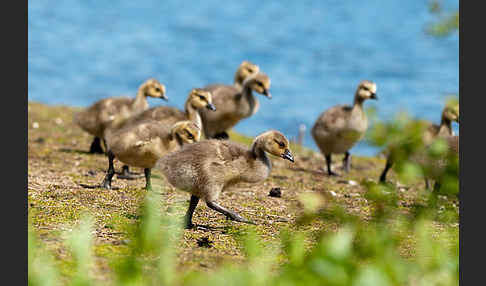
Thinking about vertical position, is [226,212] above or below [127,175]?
below

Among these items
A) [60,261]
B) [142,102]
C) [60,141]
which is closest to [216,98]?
[142,102]

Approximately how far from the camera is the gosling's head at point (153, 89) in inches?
453

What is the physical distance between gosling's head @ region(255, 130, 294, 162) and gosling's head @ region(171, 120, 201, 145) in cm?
126

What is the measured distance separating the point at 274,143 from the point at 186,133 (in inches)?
60.1

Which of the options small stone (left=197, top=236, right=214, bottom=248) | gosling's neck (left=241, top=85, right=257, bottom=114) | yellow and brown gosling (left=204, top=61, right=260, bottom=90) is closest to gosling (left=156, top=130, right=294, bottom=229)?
small stone (left=197, top=236, right=214, bottom=248)

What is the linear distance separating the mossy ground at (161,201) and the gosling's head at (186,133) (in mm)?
720

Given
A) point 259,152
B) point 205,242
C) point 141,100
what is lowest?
point 205,242

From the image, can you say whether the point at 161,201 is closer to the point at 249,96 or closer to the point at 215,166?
the point at 215,166

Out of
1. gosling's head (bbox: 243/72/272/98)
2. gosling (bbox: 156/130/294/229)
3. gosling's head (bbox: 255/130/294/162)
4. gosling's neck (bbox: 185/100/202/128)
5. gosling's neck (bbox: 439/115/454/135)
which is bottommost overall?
gosling (bbox: 156/130/294/229)

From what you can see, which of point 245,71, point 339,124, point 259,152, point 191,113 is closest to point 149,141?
point 259,152

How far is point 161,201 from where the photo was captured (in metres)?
4.52

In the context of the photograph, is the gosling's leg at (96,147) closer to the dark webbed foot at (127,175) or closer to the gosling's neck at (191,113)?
the dark webbed foot at (127,175)

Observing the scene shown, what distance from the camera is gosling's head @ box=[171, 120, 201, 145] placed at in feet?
26.2

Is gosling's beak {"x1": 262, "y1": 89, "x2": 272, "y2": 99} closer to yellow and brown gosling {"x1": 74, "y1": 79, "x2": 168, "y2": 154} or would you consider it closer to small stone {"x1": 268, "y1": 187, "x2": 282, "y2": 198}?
yellow and brown gosling {"x1": 74, "y1": 79, "x2": 168, "y2": 154}
